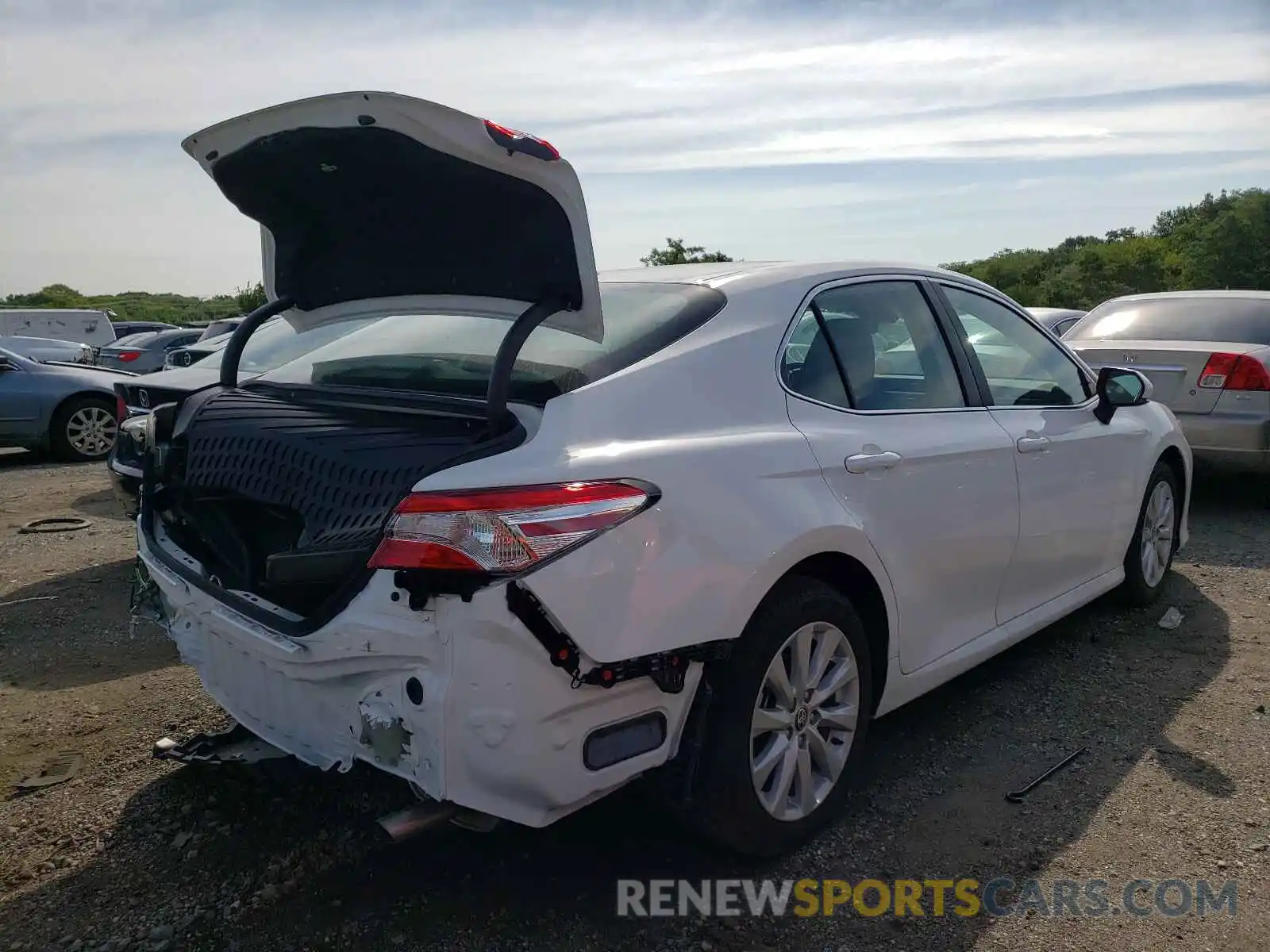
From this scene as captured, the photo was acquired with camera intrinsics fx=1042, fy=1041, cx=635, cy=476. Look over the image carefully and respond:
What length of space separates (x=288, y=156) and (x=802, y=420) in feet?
5.09

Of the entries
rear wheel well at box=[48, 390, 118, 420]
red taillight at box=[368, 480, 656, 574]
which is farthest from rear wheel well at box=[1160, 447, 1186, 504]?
rear wheel well at box=[48, 390, 118, 420]

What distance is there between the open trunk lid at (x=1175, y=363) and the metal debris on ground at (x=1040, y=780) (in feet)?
13.5

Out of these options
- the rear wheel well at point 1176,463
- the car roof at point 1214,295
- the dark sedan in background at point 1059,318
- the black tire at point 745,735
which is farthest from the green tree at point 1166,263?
the black tire at point 745,735

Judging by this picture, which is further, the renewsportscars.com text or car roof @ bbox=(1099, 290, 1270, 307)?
car roof @ bbox=(1099, 290, 1270, 307)

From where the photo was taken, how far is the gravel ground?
2566 millimetres

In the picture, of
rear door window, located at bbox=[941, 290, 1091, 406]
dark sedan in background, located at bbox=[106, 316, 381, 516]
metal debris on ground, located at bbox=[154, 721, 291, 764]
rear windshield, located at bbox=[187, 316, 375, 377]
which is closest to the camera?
metal debris on ground, located at bbox=[154, 721, 291, 764]

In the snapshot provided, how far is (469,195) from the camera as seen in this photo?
8.56 ft

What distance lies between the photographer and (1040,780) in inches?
132

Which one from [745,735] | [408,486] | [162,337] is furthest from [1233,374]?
[162,337]

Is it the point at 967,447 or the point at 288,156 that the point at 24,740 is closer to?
the point at 288,156

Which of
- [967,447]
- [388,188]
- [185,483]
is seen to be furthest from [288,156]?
[967,447]

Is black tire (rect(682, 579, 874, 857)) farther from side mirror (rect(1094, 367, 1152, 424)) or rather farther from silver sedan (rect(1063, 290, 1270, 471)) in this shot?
silver sedan (rect(1063, 290, 1270, 471))

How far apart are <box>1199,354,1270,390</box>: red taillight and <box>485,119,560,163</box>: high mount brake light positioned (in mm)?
6080

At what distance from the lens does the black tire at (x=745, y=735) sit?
2.56 m
